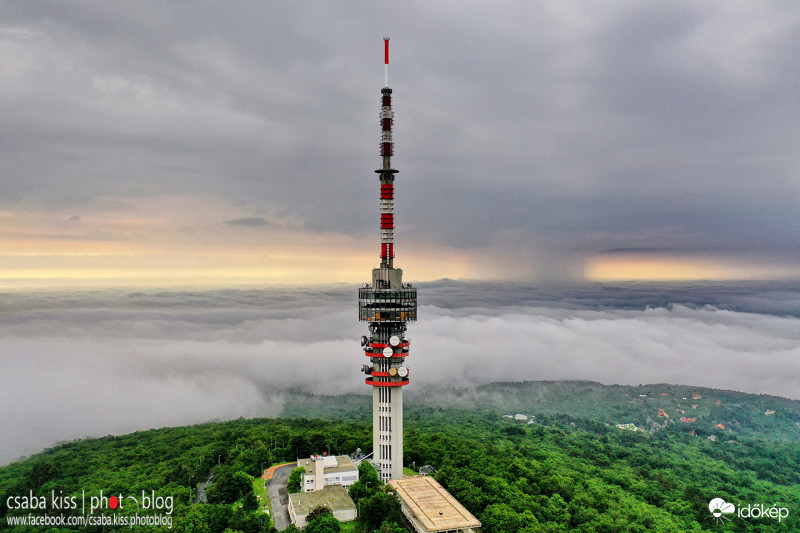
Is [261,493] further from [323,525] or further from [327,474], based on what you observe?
[323,525]

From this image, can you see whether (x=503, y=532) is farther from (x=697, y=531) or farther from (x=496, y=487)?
(x=697, y=531)

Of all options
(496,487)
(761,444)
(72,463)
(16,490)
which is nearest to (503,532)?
(496,487)

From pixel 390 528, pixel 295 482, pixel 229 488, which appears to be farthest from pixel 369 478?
pixel 229 488

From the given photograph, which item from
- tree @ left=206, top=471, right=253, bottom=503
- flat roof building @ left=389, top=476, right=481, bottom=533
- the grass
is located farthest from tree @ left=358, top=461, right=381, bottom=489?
tree @ left=206, top=471, right=253, bottom=503

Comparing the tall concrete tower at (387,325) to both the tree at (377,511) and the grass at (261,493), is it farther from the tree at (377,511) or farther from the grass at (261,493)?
the grass at (261,493)

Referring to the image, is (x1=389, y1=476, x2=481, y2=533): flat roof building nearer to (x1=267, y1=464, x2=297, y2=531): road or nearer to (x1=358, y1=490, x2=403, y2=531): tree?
(x1=358, y1=490, x2=403, y2=531): tree

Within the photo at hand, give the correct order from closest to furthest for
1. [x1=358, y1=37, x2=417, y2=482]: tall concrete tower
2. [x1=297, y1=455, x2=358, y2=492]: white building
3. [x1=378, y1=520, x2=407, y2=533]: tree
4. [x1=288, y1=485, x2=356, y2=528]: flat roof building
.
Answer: [x1=378, y1=520, x2=407, y2=533]: tree → [x1=288, y1=485, x2=356, y2=528]: flat roof building → [x1=297, y1=455, x2=358, y2=492]: white building → [x1=358, y1=37, x2=417, y2=482]: tall concrete tower
